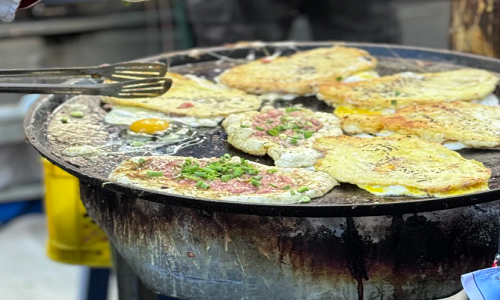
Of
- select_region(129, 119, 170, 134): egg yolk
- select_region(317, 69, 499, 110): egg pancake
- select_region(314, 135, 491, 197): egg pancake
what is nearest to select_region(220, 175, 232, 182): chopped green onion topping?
select_region(314, 135, 491, 197): egg pancake

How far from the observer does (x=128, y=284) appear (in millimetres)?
3055

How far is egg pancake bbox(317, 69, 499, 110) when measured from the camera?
3180 mm

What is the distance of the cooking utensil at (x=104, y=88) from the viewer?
2525 mm

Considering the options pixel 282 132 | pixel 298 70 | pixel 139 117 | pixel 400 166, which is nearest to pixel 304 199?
pixel 400 166

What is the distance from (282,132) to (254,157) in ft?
0.74

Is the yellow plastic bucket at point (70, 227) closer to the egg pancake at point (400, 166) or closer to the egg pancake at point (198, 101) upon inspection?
the egg pancake at point (198, 101)

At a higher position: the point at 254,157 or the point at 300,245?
the point at 254,157

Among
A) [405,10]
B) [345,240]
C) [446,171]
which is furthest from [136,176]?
[405,10]

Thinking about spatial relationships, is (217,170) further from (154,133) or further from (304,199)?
(154,133)

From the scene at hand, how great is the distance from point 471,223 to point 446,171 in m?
0.20

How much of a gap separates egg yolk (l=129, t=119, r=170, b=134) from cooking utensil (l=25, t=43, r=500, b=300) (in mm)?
455

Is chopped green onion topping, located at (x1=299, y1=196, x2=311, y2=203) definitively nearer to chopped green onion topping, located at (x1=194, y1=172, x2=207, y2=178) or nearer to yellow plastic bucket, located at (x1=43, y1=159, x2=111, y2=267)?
chopped green onion topping, located at (x1=194, y1=172, x2=207, y2=178)

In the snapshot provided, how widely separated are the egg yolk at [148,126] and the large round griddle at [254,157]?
13 centimetres

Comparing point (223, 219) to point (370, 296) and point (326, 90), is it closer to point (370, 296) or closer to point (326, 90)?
point (370, 296)
